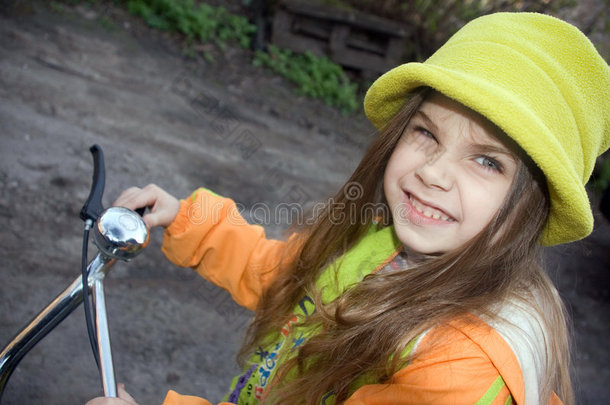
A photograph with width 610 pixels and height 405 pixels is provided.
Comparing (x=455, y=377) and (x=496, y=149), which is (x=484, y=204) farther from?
(x=455, y=377)

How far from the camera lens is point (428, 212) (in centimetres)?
129

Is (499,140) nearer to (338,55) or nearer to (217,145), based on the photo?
(217,145)

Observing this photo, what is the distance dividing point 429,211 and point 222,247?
26.6 inches

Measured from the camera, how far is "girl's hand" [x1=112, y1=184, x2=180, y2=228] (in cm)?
149

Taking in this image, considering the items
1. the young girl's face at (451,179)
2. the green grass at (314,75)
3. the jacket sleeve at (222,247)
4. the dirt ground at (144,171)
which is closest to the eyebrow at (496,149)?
the young girl's face at (451,179)

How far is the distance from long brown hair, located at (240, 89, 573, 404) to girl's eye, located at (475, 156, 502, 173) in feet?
0.16

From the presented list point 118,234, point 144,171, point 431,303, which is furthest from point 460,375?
point 144,171

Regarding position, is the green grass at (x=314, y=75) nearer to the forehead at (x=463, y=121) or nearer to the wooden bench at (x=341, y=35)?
the wooden bench at (x=341, y=35)

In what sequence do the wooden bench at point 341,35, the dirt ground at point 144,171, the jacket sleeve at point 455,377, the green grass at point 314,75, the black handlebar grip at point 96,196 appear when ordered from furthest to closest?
the wooden bench at point 341,35 < the green grass at point 314,75 < the dirt ground at point 144,171 < the black handlebar grip at point 96,196 < the jacket sleeve at point 455,377

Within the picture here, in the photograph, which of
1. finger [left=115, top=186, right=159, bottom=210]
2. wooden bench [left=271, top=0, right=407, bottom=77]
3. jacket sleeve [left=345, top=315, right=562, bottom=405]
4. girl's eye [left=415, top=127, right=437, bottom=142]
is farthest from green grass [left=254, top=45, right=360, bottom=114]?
jacket sleeve [left=345, top=315, right=562, bottom=405]

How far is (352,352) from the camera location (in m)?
1.25

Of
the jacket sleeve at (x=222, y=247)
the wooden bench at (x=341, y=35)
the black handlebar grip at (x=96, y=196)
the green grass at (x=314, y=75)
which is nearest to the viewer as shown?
the black handlebar grip at (x=96, y=196)

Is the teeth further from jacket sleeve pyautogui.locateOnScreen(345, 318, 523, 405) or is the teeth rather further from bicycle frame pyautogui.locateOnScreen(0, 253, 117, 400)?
bicycle frame pyautogui.locateOnScreen(0, 253, 117, 400)

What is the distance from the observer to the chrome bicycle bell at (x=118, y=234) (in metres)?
1.12
